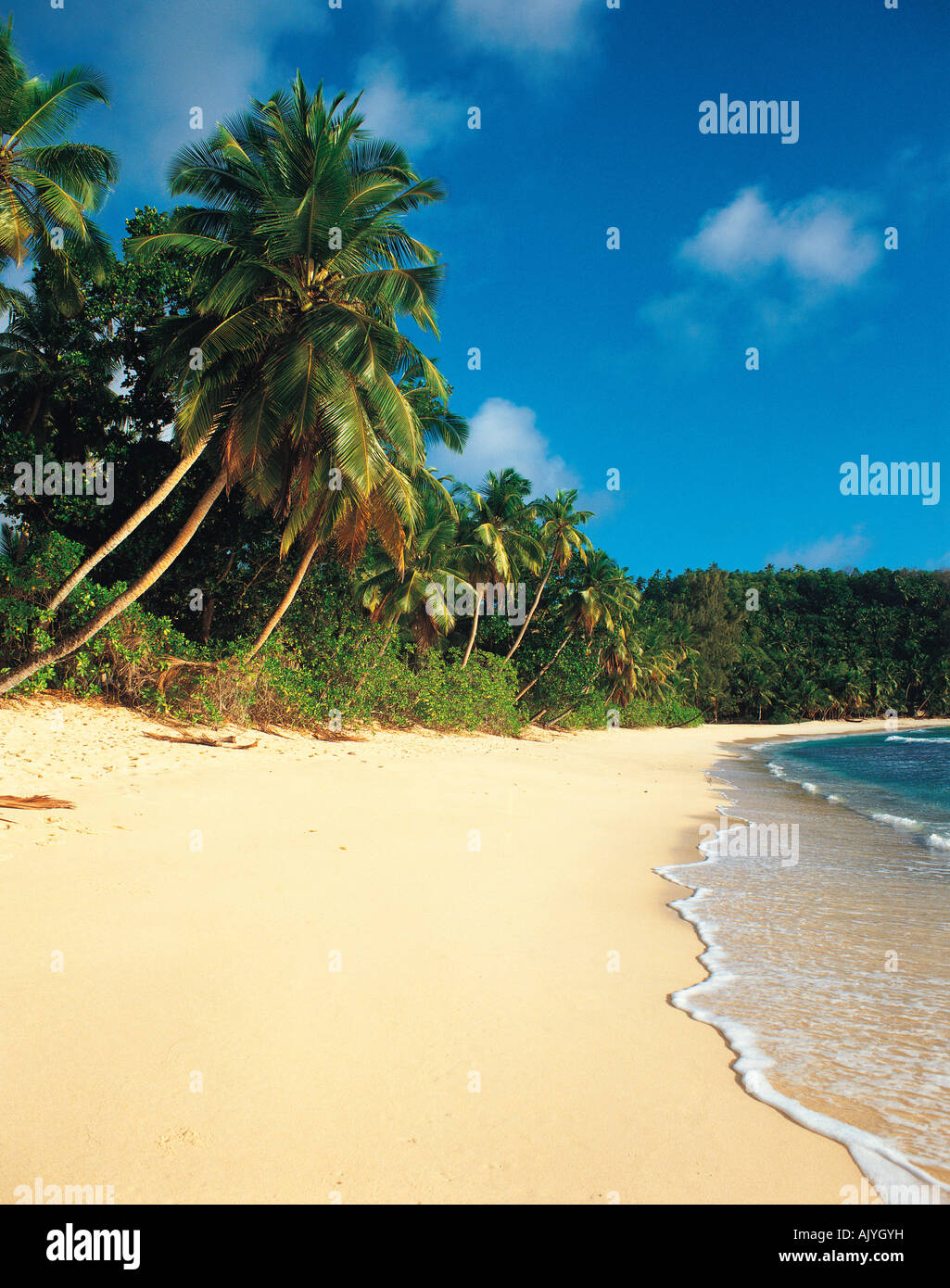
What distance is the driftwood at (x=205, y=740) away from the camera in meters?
12.5

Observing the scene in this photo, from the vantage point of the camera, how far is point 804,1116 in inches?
116

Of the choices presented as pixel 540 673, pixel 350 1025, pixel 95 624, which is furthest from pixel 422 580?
pixel 350 1025

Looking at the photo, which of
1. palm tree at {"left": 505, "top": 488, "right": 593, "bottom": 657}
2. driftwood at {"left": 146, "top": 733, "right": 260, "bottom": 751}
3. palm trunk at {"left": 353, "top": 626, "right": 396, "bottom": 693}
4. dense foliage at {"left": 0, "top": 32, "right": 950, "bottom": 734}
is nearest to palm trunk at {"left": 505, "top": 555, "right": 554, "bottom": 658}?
palm tree at {"left": 505, "top": 488, "right": 593, "bottom": 657}

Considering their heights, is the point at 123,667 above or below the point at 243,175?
below

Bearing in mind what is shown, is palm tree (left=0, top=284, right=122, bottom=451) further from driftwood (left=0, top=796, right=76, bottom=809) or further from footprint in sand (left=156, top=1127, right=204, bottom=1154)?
footprint in sand (left=156, top=1127, right=204, bottom=1154)

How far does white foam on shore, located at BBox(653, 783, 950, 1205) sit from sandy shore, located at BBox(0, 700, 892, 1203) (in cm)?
8

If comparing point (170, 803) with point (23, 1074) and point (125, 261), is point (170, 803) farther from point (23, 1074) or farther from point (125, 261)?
point (125, 261)

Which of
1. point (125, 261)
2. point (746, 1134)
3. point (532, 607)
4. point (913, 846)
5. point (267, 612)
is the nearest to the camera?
point (746, 1134)

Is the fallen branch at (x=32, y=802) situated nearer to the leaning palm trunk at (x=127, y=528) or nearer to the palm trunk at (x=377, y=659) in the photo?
the leaning palm trunk at (x=127, y=528)

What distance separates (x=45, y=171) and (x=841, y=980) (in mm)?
18337

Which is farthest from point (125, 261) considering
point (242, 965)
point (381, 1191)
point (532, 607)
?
point (532, 607)

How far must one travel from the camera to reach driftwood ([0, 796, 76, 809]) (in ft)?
22.1
